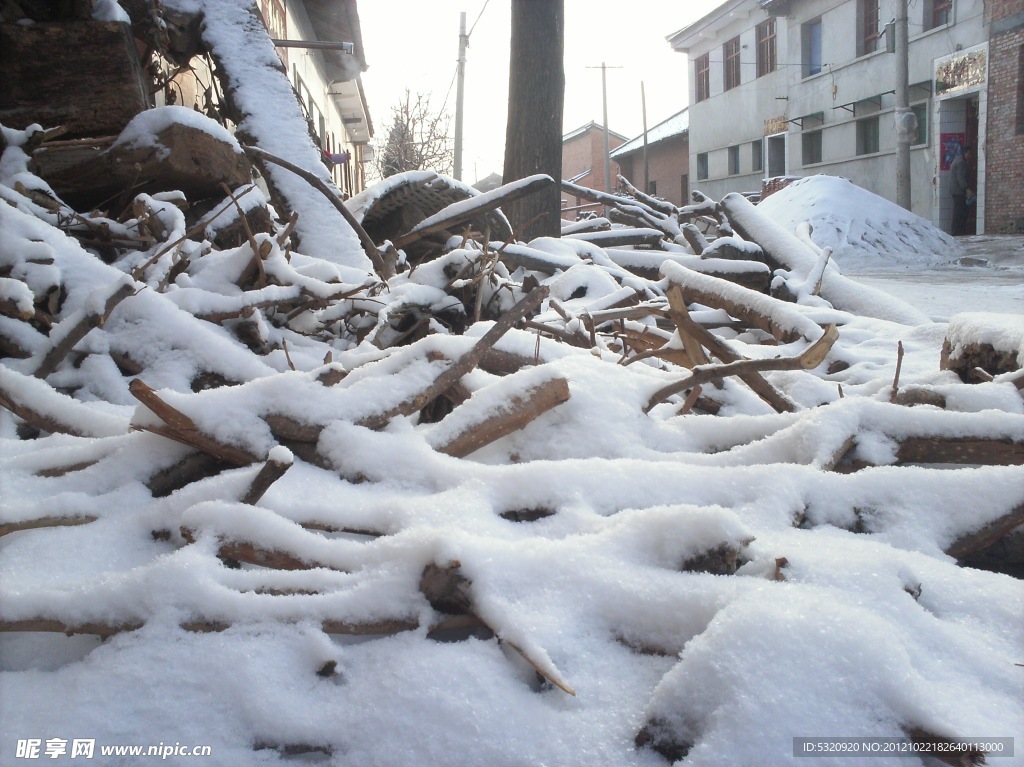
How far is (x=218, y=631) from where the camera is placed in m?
0.95

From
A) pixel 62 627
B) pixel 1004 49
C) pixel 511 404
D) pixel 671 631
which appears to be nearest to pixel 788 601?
pixel 671 631

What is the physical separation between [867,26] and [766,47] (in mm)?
4912

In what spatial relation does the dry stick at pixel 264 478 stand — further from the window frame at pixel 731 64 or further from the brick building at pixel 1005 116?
the window frame at pixel 731 64

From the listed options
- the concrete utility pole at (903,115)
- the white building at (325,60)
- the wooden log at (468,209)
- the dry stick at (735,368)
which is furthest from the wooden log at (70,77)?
the concrete utility pole at (903,115)

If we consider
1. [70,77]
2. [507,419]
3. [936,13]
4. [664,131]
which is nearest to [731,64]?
[664,131]

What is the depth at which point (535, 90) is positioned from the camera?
7344mm

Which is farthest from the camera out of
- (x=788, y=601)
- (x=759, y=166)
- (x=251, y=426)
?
(x=759, y=166)

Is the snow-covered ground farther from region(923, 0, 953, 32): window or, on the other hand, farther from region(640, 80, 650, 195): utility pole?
region(640, 80, 650, 195): utility pole

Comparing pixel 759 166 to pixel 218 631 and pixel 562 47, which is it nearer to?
pixel 562 47

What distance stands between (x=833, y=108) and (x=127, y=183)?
27.9 meters

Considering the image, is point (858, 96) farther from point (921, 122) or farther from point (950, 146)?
point (950, 146)

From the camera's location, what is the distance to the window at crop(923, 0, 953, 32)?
72.3ft

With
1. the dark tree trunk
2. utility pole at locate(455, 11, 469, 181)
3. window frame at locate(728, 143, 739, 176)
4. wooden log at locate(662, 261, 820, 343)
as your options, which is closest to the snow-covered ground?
wooden log at locate(662, 261, 820, 343)

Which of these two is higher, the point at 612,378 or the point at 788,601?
the point at 612,378
